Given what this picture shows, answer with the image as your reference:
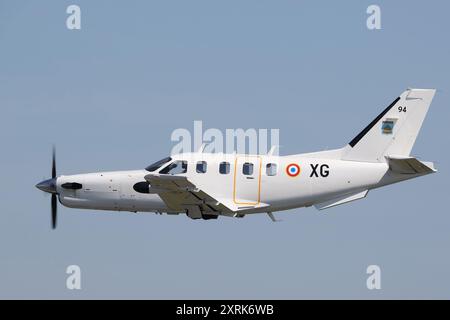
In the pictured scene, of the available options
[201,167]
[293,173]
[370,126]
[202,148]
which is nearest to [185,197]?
[201,167]

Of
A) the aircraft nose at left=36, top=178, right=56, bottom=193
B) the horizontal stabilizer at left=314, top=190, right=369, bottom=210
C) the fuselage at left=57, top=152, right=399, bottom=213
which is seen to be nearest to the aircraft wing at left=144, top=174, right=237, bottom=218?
the fuselage at left=57, top=152, right=399, bottom=213

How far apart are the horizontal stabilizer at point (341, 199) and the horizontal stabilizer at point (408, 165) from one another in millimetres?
1446

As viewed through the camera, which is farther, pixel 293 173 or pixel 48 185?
pixel 48 185

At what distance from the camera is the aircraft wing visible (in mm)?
35125

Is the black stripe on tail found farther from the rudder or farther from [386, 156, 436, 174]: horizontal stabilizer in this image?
[386, 156, 436, 174]: horizontal stabilizer

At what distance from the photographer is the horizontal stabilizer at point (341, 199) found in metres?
36.9

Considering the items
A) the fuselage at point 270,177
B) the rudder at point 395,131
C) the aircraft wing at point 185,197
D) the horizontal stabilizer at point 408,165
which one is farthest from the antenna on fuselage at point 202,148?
the horizontal stabilizer at point 408,165

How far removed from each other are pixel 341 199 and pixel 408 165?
9.22 ft

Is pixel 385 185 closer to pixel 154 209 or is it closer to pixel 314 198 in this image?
→ pixel 314 198

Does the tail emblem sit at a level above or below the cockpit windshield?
above

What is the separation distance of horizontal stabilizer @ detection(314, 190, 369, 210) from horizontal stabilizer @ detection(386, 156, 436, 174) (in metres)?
1.45

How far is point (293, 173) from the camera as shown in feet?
121

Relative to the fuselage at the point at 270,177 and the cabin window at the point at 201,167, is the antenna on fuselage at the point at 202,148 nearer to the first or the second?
the fuselage at the point at 270,177

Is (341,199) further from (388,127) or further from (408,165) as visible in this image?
(388,127)
